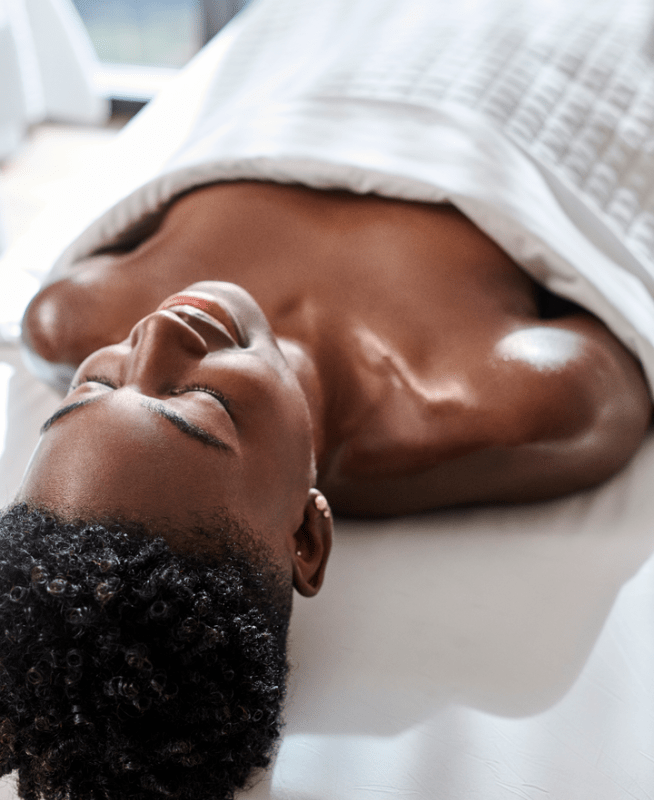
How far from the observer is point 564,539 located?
1.04 metres

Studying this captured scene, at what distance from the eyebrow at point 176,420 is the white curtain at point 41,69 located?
2.34 m

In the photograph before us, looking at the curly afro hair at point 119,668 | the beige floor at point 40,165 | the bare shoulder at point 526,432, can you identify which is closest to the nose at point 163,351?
the curly afro hair at point 119,668

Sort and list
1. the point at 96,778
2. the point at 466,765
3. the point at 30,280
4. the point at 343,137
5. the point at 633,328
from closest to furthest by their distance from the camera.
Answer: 1. the point at 96,778
2. the point at 466,765
3. the point at 633,328
4. the point at 343,137
5. the point at 30,280

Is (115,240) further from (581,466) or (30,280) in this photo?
(581,466)

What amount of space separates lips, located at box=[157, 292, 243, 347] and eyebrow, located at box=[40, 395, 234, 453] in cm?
17

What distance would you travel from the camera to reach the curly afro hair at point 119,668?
0.64 m

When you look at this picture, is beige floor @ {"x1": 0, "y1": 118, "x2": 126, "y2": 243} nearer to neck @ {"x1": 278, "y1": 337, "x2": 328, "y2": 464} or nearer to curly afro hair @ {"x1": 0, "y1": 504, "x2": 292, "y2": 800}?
neck @ {"x1": 278, "y1": 337, "x2": 328, "y2": 464}

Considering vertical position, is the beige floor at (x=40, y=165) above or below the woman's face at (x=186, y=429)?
below

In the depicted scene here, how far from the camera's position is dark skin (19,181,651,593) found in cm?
82

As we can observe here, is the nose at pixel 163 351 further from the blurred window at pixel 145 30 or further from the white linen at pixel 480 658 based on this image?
the blurred window at pixel 145 30

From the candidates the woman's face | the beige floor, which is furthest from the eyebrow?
the beige floor

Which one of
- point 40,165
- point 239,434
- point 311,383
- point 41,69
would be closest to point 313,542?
point 239,434

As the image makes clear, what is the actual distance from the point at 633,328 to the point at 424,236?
1.08 ft

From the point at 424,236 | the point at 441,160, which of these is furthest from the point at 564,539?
the point at 441,160
